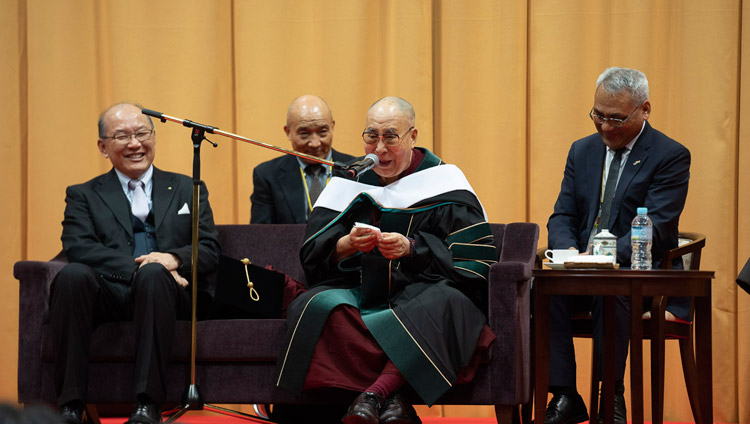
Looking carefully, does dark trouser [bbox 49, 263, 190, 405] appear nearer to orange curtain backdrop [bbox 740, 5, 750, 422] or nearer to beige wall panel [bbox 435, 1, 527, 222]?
beige wall panel [bbox 435, 1, 527, 222]

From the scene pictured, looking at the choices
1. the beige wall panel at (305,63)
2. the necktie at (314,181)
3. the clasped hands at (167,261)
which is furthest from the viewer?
the beige wall panel at (305,63)

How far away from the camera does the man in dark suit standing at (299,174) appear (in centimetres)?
426

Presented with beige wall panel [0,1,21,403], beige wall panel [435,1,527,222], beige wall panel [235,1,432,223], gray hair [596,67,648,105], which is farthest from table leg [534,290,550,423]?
beige wall panel [0,1,21,403]

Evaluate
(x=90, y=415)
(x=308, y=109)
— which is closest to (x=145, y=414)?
(x=90, y=415)

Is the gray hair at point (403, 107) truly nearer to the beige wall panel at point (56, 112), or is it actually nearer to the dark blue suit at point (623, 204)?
the dark blue suit at point (623, 204)

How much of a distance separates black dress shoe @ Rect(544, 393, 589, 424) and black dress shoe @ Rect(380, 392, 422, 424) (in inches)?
22.0

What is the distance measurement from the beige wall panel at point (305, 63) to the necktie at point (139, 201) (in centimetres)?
107

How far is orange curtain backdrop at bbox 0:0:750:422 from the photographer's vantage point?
445cm

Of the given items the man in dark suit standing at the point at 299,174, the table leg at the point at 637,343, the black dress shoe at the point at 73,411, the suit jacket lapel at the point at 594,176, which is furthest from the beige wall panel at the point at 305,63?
the table leg at the point at 637,343

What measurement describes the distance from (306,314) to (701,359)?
1.46 metres

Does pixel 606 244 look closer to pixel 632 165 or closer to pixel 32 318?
pixel 632 165

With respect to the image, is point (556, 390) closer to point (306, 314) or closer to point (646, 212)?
point (646, 212)

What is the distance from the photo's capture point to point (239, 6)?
4875mm

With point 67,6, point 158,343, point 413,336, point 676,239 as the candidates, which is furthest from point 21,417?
point 67,6
